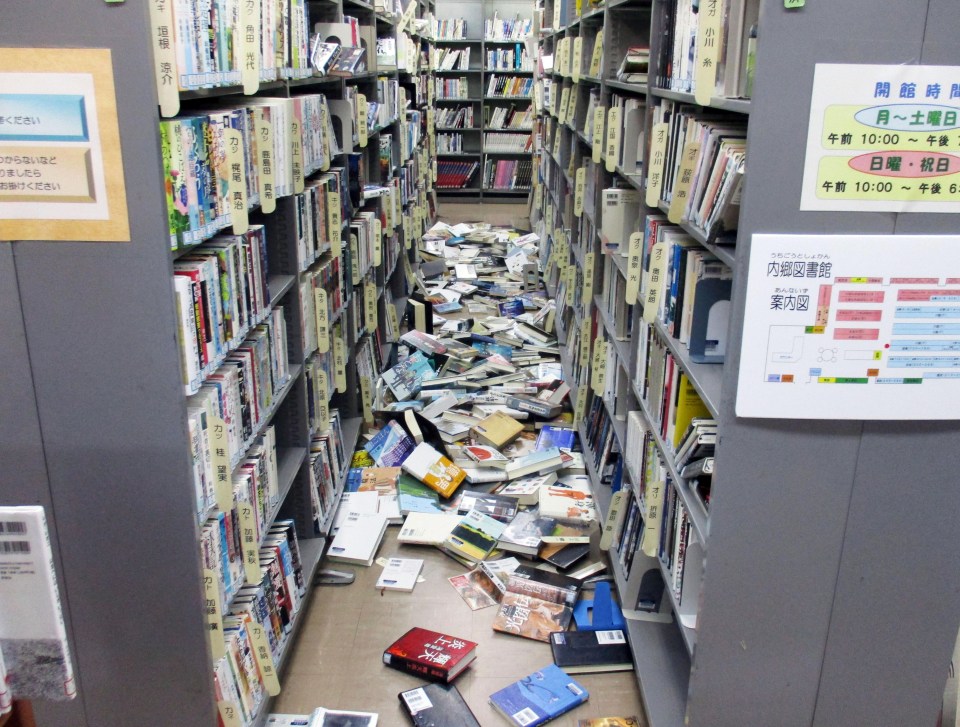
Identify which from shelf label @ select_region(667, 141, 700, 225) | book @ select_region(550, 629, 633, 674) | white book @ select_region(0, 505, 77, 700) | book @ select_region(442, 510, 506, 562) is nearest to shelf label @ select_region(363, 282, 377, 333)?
book @ select_region(442, 510, 506, 562)

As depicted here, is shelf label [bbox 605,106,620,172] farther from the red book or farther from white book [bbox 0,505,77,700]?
white book [bbox 0,505,77,700]

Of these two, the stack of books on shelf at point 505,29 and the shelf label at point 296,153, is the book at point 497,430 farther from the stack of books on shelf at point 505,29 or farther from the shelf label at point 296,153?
the stack of books on shelf at point 505,29

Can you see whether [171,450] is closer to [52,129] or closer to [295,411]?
[52,129]

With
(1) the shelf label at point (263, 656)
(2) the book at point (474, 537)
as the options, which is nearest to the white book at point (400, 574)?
(2) the book at point (474, 537)

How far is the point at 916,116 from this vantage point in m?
1.44

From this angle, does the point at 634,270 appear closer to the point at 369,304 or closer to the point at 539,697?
the point at 539,697

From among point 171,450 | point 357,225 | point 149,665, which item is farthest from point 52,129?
point 357,225

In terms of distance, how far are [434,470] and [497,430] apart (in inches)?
19.5

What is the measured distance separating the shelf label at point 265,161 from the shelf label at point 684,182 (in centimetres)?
107

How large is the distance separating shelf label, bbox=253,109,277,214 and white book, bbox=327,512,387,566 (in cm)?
136

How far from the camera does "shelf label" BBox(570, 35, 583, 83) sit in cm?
410

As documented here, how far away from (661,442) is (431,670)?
0.95m

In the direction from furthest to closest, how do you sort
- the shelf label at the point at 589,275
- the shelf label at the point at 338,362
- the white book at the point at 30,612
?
the shelf label at the point at 589,275, the shelf label at the point at 338,362, the white book at the point at 30,612

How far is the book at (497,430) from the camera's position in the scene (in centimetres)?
383
